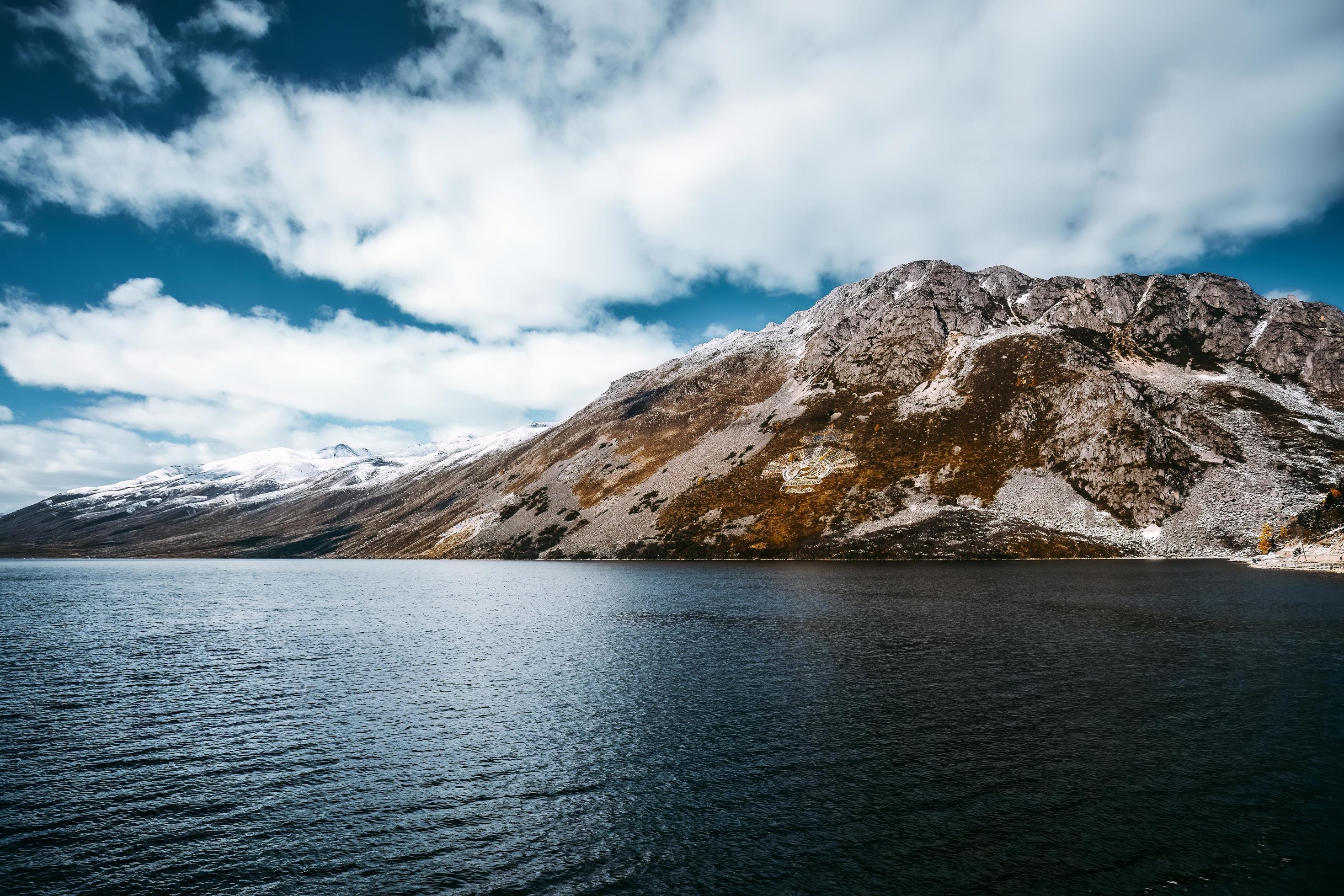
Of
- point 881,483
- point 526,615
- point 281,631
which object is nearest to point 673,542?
point 881,483

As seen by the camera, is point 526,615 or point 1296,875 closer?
point 1296,875

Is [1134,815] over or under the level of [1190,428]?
under

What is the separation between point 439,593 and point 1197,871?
110338 millimetres

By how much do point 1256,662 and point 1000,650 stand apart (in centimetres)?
1618

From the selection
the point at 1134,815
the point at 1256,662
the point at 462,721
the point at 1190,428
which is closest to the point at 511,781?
the point at 462,721

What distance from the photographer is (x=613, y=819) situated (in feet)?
79.5

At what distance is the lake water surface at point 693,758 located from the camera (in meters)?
20.4

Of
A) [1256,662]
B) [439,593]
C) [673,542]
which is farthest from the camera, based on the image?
[673,542]

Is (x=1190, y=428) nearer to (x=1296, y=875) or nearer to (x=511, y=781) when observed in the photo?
(x=1296, y=875)

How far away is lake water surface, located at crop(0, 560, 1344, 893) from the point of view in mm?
20406

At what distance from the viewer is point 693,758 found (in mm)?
30000

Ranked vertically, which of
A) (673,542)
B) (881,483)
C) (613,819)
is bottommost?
(613,819)

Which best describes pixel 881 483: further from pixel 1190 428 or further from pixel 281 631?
pixel 281 631

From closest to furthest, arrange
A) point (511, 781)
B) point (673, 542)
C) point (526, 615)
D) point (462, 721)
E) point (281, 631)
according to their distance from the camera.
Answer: point (511, 781)
point (462, 721)
point (281, 631)
point (526, 615)
point (673, 542)
